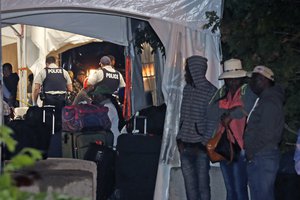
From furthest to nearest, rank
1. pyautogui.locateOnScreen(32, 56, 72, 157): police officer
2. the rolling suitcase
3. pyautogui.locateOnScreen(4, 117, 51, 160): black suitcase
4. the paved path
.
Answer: pyautogui.locateOnScreen(32, 56, 72, 157): police officer
the rolling suitcase
the paved path
pyautogui.locateOnScreen(4, 117, 51, 160): black suitcase

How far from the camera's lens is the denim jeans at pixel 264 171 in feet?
25.2

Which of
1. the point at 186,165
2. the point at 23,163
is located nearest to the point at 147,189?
the point at 186,165

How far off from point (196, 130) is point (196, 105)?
11.5 inches

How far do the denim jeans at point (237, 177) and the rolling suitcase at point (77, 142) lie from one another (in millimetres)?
2270

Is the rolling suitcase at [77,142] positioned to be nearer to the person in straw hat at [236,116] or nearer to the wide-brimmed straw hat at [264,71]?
the person in straw hat at [236,116]

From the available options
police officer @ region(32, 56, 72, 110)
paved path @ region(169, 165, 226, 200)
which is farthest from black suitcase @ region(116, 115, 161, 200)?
police officer @ region(32, 56, 72, 110)

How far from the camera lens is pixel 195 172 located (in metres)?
8.95

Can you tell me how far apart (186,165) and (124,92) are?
4.25 m

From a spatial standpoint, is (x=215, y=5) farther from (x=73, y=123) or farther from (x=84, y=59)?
(x=84, y=59)

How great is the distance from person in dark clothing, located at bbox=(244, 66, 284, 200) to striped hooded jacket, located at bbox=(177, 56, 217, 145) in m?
1.08

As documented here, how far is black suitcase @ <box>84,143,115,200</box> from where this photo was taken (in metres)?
9.86

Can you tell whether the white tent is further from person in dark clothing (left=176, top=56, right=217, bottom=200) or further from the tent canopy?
person in dark clothing (left=176, top=56, right=217, bottom=200)

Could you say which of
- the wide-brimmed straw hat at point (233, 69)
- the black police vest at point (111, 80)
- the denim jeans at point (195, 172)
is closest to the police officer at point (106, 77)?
the black police vest at point (111, 80)

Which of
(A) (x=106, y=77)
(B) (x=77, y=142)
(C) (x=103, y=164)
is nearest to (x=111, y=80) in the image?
(A) (x=106, y=77)
